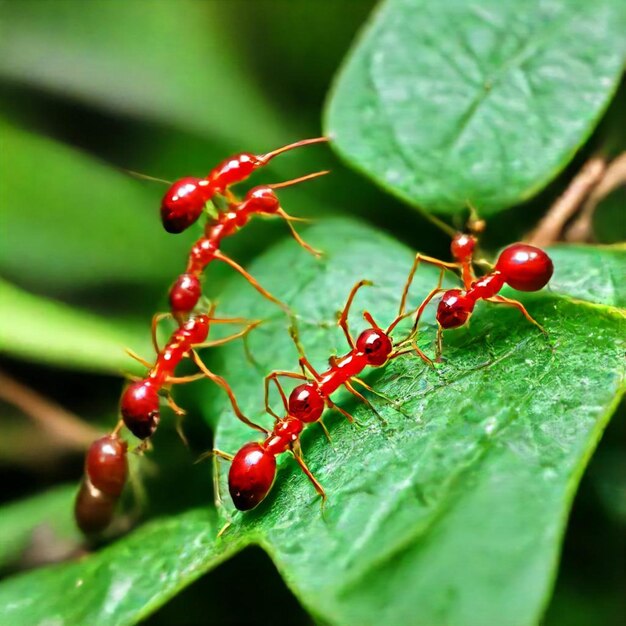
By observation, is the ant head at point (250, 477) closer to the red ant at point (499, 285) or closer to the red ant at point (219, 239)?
the red ant at point (499, 285)

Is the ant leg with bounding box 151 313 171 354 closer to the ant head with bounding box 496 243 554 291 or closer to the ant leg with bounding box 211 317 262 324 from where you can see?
the ant leg with bounding box 211 317 262 324

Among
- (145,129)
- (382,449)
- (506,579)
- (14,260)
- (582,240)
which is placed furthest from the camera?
(145,129)

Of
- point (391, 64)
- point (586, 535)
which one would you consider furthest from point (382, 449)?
point (391, 64)

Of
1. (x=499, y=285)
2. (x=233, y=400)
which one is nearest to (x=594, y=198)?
(x=499, y=285)

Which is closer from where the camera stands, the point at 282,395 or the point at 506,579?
the point at 506,579

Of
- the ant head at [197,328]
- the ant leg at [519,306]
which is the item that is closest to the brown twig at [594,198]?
the ant leg at [519,306]

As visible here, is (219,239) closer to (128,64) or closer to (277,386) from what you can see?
(277,386)

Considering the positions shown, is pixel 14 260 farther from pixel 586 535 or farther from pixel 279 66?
pixel 586 535

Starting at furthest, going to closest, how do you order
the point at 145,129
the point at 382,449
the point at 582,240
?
the point at 145,129, the point at 582,240, the point at 382,449
